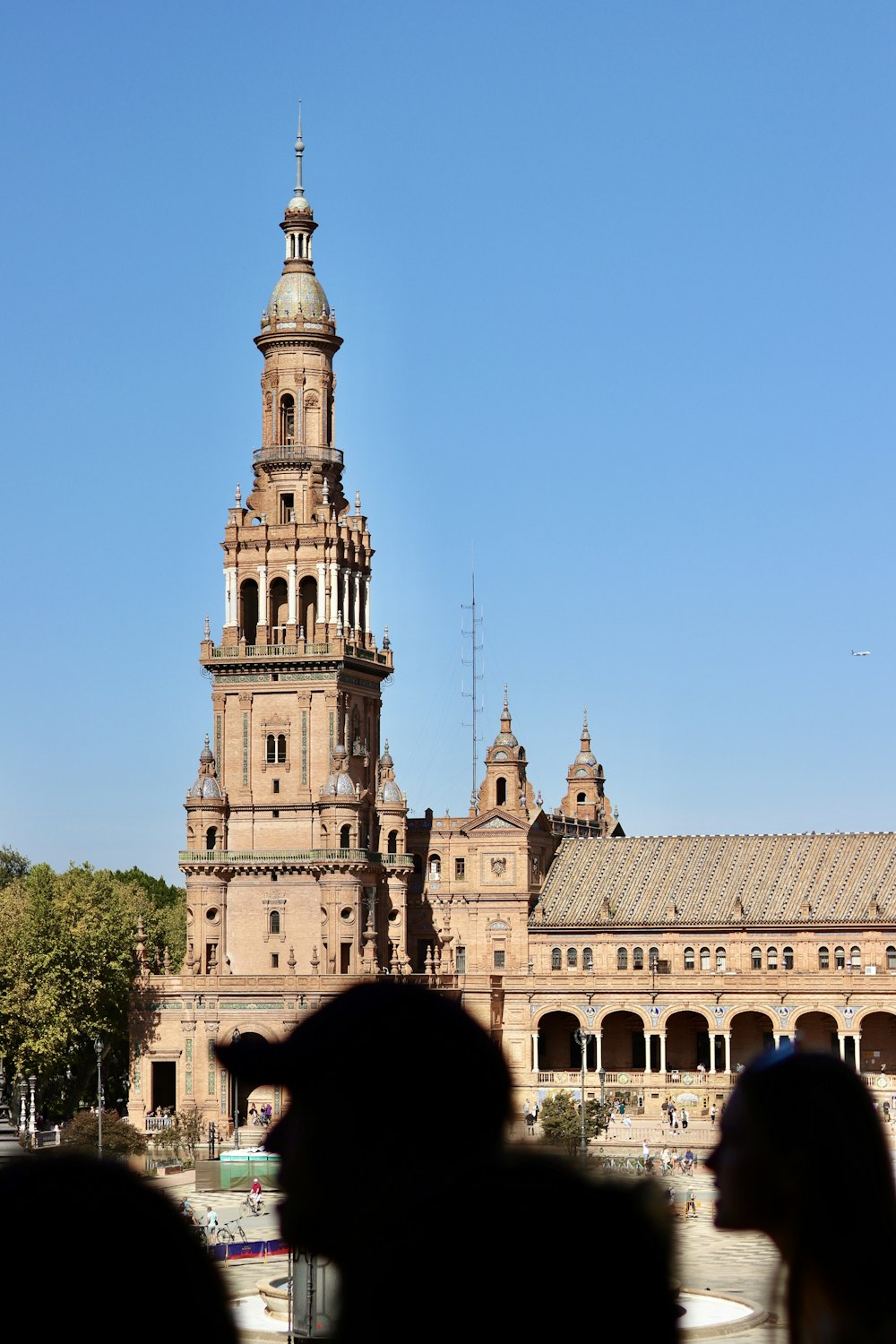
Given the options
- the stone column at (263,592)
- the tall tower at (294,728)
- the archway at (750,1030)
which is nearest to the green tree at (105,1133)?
the tall tower at (294,728)

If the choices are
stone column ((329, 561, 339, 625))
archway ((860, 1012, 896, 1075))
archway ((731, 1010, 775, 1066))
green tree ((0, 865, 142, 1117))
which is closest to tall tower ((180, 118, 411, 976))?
stone column ((329, 561, 339, 625))

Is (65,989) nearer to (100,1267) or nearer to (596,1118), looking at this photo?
(596,1118)

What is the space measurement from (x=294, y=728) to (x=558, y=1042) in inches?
823

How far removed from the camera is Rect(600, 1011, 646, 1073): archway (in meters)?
115

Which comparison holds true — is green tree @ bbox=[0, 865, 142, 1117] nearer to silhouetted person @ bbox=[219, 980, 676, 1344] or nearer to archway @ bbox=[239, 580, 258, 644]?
archway @ bbox=[239, 580, 258, 644]

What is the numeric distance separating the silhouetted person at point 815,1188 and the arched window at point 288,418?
359 ft

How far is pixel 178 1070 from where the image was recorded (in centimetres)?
10631

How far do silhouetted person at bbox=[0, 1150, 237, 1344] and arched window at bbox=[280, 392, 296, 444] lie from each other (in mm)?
110548

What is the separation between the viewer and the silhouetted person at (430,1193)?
3.74m

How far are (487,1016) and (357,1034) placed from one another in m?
110

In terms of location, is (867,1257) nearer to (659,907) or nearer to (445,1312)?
(445,1312)

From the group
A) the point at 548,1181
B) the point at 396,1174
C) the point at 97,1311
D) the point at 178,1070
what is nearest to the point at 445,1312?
the point at 548,1181

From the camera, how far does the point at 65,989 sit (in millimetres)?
106938

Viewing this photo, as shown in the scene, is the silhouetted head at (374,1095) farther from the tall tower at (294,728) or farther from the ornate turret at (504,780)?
the ornate turret at (504,780)
